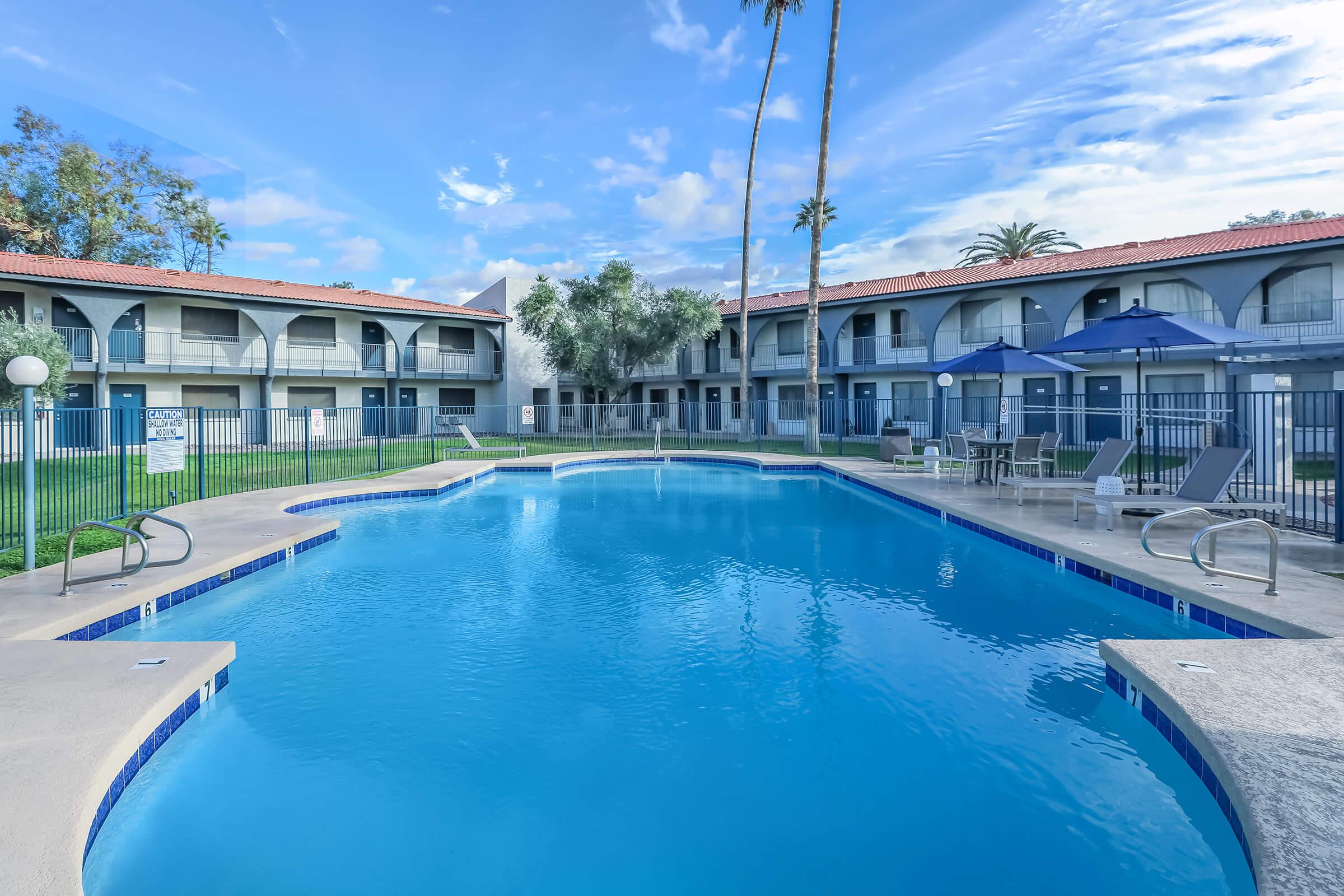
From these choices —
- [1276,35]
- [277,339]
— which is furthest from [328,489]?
[1276,35]

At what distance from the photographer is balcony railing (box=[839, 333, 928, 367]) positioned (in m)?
26.7

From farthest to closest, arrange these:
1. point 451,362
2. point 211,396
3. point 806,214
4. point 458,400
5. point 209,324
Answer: point 458,400 < point 451,362 < point 806,214 < point 211,396 < point 209,324

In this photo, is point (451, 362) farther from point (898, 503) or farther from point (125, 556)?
point (125, 556)

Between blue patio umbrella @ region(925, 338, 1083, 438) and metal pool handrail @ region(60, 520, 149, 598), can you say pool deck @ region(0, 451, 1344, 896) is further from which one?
blue patio umbrella @ region(925, 338, 1083, 438)

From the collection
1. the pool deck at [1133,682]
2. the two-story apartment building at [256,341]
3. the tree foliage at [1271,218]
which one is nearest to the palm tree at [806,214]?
the two-story apartment building at [256,341]

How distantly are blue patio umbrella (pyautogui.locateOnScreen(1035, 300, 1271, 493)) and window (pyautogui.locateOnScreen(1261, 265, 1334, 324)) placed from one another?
14450 mm

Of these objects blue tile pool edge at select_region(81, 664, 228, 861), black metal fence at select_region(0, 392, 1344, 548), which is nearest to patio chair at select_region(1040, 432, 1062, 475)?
black metal fence at select_region(0, 392, 1344, 548)

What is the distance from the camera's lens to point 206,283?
25141 mm

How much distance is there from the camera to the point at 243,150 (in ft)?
95.2

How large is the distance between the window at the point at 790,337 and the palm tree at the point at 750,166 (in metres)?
6.05

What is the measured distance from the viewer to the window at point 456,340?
30906 mm

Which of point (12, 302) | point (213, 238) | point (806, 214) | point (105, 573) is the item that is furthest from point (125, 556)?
point (213, 238)

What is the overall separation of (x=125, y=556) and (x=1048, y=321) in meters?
25.3

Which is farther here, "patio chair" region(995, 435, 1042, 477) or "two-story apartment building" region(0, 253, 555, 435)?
"two-story apartment building" region(0, 253, 555, 435)
